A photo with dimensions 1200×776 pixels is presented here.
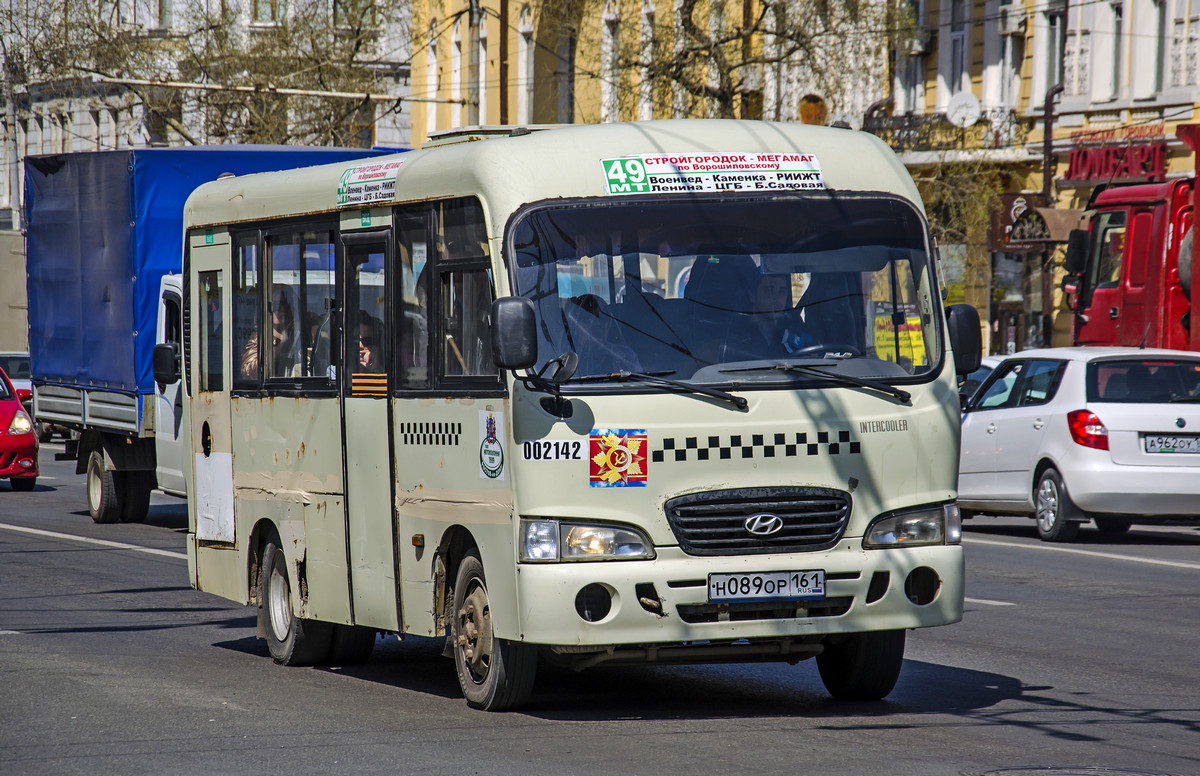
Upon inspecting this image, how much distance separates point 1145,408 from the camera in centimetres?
1742

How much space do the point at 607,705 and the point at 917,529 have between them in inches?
62.3

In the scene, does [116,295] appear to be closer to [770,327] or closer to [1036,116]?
[770,327]

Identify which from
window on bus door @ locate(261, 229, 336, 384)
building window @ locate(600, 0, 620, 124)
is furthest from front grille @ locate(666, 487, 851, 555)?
building window @ locate(600, 0, 620, 124)

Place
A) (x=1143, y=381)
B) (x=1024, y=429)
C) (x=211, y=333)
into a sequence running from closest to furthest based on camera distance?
(x=211, y=333) → (x=1143, y=381) → (x=1024, y=429)

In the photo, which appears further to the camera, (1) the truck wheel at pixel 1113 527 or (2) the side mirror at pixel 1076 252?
(2) the side mirror at pixel 1076 252

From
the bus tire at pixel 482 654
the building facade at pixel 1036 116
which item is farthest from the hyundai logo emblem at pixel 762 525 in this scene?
the building facade at pixel 1036 116

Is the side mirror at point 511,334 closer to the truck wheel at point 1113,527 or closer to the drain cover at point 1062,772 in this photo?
the drain cover at point 1062,772

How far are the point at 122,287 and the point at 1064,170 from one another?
797 inches

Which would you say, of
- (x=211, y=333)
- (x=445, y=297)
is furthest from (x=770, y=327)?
(x=211, y=333)

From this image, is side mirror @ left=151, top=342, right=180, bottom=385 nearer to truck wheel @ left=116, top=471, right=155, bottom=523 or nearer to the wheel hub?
the wheel hub

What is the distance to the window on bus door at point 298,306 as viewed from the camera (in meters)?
10.1

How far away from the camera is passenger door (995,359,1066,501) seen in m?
18.2

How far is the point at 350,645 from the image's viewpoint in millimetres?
10609

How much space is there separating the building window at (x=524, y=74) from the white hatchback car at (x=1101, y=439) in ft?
101
